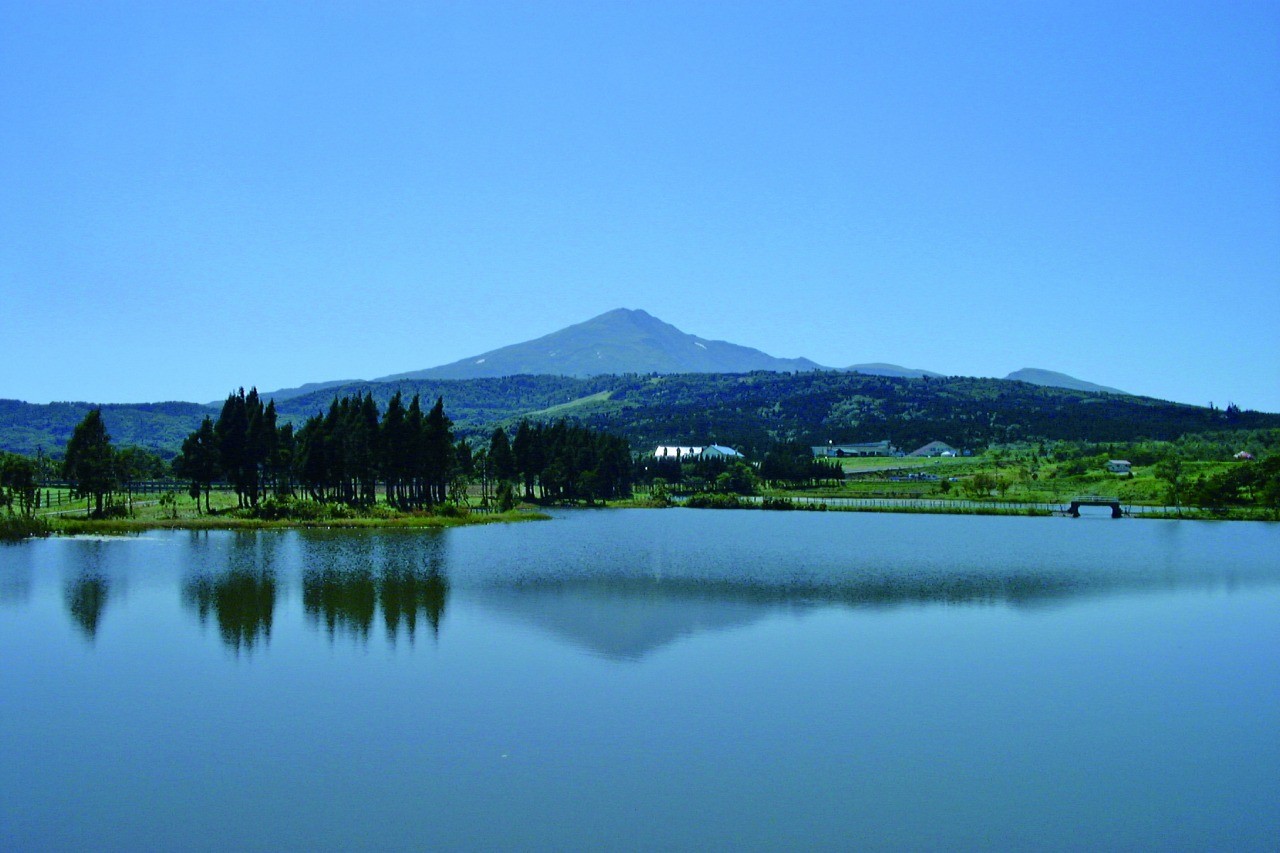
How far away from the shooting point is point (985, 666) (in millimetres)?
30297

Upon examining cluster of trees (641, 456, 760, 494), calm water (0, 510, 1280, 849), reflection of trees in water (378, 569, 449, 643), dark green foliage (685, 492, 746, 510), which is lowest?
calm water (0, 510, 1280, 849)

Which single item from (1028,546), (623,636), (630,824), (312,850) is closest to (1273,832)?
(630,824)

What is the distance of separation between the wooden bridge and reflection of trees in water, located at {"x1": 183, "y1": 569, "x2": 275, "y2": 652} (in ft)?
298

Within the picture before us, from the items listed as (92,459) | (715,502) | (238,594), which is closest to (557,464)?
(715,502)

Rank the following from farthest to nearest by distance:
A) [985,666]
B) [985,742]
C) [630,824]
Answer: [985,666] < [985,742] < [630,824]

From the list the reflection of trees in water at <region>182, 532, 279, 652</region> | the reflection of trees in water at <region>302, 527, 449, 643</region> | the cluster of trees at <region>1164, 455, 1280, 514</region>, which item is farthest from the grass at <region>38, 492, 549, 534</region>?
the cluster of trees at <region>1164, 455, 1280, 514</region>

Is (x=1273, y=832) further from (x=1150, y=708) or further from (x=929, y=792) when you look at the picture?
(x=1150, y=708)

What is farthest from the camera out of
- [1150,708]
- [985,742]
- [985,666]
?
[985,666]

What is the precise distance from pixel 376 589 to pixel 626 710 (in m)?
21.9

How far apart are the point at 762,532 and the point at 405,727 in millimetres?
64803

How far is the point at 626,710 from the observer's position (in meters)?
24.5

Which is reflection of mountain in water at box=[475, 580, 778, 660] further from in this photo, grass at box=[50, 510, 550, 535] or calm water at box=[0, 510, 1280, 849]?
grass at box=[50, 510, 550, 535]

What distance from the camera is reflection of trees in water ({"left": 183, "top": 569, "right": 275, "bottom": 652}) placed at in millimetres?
33719

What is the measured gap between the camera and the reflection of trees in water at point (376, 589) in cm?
3628
